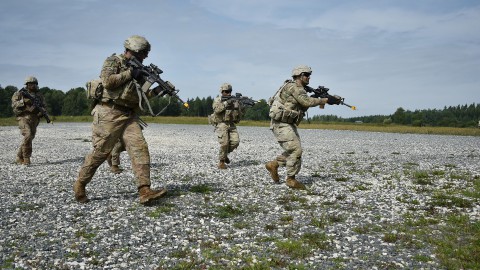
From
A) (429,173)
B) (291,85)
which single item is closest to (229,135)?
(291,85)

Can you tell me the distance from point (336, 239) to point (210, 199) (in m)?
4.44

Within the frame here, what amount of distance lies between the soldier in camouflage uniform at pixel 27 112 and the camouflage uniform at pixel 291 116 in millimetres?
12433

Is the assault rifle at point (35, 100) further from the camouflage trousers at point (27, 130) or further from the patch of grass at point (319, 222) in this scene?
the patch of grass at point (319, 222)

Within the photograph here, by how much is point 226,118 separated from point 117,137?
8.12 metres

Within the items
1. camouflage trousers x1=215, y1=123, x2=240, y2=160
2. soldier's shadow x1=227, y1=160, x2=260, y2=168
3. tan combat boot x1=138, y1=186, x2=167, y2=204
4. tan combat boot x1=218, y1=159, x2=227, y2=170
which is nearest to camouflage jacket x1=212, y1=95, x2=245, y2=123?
camouflage trousers x1=215, y1=123, x2=240, y2=160

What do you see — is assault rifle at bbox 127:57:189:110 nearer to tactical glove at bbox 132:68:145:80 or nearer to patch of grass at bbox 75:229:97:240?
tactical glove at bbox 132:68:145:80

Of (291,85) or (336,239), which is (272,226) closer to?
(336,239)

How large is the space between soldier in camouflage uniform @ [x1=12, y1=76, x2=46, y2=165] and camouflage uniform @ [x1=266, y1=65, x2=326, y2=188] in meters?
12.4

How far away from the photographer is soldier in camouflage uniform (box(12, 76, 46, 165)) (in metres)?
18.7

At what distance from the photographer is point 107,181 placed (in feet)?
47.1

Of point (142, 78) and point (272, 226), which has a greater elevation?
point (142, 78)

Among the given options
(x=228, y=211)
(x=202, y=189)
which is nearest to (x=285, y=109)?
(x=202, y=189)

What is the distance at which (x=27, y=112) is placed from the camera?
62.3ft

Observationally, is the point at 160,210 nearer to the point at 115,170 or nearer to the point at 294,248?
the point at 294,248
